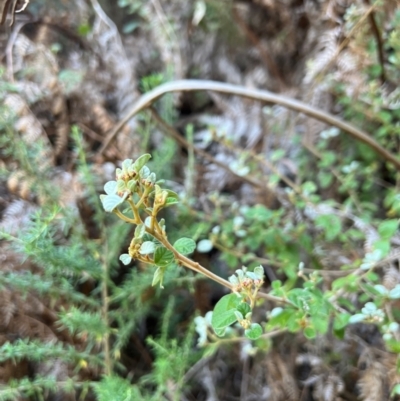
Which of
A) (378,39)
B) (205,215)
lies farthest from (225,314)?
(378,39)

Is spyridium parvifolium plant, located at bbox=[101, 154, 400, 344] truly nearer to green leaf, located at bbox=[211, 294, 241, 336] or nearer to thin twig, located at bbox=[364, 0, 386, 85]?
green leaf, located at bbox=[211, 294, 241, 336]

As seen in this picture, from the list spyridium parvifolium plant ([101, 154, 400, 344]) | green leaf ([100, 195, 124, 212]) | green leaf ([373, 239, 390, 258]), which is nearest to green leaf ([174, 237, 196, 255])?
spyridium parvifolium plant ([101, 154, 400, 344])

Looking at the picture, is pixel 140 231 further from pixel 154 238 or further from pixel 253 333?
pixel 253 333

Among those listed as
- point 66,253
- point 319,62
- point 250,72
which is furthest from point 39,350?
point 250,72

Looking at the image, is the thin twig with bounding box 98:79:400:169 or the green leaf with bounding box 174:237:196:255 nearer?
the green leaf with bounding box 174:237:196:255

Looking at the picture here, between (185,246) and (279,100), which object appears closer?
(185,246)

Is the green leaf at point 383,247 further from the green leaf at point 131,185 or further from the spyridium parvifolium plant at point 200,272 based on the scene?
the green leaf at point 131,185

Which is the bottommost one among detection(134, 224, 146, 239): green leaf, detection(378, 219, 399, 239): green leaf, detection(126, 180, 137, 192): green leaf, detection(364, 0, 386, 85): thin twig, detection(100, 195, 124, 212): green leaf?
detection(134, 224, 146, 239): green leaf
